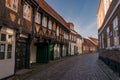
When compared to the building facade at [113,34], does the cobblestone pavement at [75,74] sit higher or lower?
lower

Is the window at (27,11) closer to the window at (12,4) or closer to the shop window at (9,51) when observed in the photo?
the window at (12,4)

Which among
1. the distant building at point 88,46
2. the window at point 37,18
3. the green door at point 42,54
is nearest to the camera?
the window at point 37,18

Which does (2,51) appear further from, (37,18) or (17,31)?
(37,18)

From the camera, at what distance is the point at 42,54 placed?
774 inches

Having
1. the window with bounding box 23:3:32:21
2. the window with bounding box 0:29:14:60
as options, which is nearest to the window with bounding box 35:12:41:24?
the window with bounding box 23:3:32:21

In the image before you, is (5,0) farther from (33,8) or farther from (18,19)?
(33,8)

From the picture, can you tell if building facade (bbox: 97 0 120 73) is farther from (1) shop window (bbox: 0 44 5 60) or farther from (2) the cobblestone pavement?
(1) shop window (bbox: 0 44 5 60)

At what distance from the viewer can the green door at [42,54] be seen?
19.7 metres

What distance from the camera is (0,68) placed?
29.9 feet

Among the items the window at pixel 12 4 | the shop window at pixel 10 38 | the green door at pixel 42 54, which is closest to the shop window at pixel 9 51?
the shop window at pixel 10 38

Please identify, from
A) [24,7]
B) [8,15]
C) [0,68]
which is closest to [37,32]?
[24,7]

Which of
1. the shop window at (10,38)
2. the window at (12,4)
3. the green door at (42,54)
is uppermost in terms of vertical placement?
the window at (12,4)

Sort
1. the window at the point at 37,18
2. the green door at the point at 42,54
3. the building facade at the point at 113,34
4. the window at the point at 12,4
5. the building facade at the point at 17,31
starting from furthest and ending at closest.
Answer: the green door at the point at 42,54
the window at the point at 37,18
the building facade at the point at 113,34
the window at the point at 12,4
the building facade at the point at 17,31

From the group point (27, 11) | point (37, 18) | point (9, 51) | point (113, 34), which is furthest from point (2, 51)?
point (113, 34)
